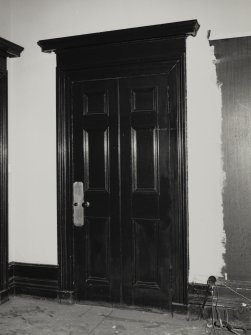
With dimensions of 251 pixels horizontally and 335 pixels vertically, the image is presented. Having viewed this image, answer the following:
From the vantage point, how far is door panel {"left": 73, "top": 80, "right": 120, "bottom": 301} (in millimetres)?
3627

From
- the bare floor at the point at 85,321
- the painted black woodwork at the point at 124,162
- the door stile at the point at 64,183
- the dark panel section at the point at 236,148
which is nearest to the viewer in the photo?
the bare floor at the point at 85,321

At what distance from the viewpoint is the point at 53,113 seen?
12.6 feet

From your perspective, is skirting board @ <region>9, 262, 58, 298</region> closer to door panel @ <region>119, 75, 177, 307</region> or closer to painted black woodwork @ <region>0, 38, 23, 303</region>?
painted black woodwork @ <region>0, 38, 23, 303</region>

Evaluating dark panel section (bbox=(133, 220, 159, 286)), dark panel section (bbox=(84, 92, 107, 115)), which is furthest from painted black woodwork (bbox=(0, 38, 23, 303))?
dark panel section (bbox=(133, 220, 159, 286))

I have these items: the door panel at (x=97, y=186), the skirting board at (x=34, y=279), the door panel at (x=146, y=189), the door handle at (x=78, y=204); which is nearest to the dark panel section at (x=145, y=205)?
the door panel at (x=146, y=189)

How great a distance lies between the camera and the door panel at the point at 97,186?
363cm

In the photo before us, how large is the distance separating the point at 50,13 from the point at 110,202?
6.53 feet

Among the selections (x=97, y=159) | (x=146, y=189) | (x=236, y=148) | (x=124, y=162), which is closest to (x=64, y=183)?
(x=97, y=159)

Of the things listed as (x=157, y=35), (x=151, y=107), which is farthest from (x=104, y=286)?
(x=157, y=35)

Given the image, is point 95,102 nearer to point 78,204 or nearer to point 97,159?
point 97,159

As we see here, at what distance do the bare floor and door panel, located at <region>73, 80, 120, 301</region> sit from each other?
9.1 inches

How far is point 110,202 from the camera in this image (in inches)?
143

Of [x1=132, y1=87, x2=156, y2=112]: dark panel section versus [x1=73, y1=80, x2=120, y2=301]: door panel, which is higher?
[x1=132, y1=87, x2=156, y2=112]: dark panel section

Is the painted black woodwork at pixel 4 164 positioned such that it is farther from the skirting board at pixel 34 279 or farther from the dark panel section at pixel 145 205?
the dark panel section at pixel 145 205
